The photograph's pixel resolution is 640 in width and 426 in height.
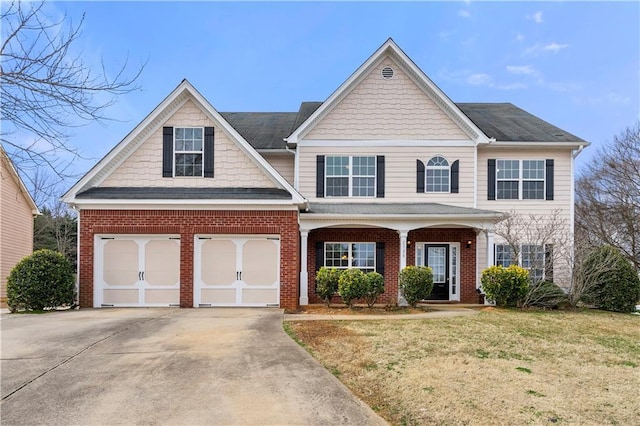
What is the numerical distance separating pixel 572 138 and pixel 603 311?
20.0 ft

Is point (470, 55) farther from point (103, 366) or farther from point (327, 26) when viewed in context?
point (103, 366)

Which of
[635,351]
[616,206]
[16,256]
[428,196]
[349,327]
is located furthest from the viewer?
[616,206]

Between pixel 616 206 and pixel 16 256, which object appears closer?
pixel 16 256

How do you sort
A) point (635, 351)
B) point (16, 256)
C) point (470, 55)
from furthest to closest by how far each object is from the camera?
point (470, 55) < point (16, 256) < point (635, 351)

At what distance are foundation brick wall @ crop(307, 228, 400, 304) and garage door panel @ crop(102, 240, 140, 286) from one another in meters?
5.61

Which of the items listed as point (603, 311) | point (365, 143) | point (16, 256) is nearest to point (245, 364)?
point (365, 143)

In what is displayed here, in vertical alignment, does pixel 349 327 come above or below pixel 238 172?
below

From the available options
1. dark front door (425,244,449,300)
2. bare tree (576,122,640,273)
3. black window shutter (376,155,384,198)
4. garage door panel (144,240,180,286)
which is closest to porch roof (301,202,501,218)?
black window shutter (376,155,384,198)

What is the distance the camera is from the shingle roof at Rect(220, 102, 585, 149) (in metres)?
15.7

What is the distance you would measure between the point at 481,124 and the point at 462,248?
16.4 feet

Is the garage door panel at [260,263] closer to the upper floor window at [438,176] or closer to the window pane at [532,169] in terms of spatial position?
the upper floor window at [438,176]

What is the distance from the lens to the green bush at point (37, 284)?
11.6m

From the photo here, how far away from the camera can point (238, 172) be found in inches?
518

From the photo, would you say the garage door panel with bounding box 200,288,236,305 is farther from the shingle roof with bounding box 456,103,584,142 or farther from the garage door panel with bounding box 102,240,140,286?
the shingle roof with bounding box 456,103,584,142
